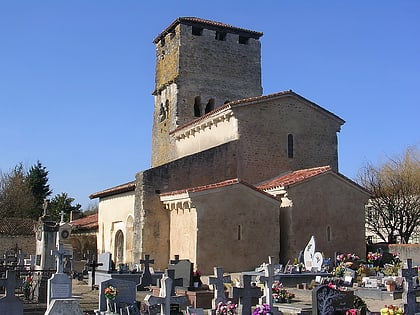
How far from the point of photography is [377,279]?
1608 cm

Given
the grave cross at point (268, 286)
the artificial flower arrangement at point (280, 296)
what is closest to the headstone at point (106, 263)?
the artificial flower arrangement at point (280, 296)

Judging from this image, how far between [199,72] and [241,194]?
46.3ft

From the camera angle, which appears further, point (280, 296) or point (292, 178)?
point (292, 178)

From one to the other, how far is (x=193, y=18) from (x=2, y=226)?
65.3 feet

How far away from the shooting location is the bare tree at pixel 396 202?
30906 millimetres

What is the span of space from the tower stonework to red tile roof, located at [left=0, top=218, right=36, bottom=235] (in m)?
10.8

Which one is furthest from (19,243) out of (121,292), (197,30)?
(121,292)

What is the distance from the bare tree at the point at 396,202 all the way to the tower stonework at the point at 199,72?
32.0ft

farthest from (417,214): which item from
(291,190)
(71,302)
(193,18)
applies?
(71,302)

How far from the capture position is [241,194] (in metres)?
21.4

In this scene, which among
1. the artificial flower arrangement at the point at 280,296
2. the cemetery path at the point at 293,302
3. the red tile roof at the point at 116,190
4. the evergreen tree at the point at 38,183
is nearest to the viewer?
the cemetery path at the point at 293,302

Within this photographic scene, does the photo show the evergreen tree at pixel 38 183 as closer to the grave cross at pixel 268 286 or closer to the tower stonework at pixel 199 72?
the tower stonework at pixel 199 72

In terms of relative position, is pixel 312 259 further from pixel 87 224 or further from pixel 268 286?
pixel 87 224

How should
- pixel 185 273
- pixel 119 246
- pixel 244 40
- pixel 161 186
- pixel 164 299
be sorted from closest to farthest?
pixel 164 299, pixel 185 273, pixel 161 186, pixel 119 246, pixel 244 40
